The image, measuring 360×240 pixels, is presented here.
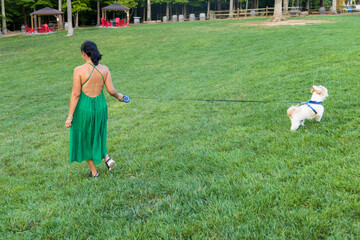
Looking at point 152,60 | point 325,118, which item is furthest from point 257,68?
point 152,60

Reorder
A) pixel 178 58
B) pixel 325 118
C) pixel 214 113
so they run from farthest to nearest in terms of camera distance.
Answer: pixel 178 58 → pixel 214 113 → pixel 325 118

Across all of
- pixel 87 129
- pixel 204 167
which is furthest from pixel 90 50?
pixel 204 167

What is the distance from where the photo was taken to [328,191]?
2.63 metres

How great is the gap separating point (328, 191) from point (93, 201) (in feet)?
7.75

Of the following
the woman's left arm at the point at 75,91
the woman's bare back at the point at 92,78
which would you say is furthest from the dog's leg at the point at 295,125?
the woman's left arm at the point at 75,91

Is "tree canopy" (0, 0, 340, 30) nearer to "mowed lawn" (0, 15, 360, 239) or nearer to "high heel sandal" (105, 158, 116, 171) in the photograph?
"mowed lawn" (0, 15, 360, 239)

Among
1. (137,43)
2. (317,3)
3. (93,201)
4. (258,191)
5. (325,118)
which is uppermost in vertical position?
(317,3)

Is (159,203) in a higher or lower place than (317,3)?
lower

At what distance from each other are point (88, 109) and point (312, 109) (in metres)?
3.06

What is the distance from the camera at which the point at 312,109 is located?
4.09 meters

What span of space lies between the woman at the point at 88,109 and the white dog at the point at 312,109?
2.64 meters

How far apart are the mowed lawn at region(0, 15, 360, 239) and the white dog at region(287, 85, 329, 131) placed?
191mm

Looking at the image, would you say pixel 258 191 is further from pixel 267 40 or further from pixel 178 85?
pixel 267 40

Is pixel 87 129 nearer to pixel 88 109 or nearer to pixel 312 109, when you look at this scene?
pixel 88 109
